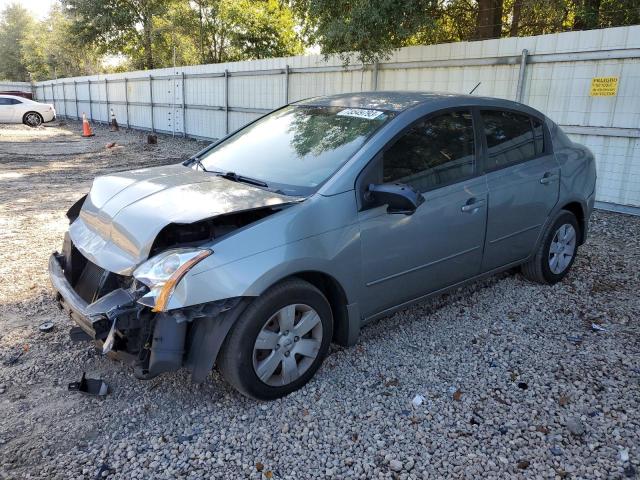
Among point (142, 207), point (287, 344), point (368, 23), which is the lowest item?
point (287, 344)

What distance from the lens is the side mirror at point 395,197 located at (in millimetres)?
2934

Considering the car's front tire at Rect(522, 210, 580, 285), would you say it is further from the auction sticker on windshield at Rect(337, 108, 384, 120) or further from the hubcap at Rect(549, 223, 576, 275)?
the auction sticker on windshield at Rect(337, 108, 384, 120)

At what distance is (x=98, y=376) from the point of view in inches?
125

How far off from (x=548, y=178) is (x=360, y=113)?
73.5 inches

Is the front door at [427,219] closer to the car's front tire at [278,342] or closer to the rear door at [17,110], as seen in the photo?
the car's front tire at [278,342]

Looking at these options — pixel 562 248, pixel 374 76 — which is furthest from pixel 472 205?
pixel 374 76

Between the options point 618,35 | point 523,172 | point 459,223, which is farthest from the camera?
point 618,35

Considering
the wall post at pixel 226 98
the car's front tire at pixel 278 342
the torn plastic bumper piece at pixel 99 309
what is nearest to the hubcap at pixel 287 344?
the car's front tire at pixel 278 342

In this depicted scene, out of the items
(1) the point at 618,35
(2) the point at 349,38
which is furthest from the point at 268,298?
(2) the point at 349,38

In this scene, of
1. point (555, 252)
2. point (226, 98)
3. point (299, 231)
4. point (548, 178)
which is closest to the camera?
point (299, 231)

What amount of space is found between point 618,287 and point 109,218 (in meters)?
4.56

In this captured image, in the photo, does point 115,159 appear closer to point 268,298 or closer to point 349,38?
point 349,38

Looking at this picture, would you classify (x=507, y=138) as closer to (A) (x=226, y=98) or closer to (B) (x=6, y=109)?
(A) (x=226, y=98)

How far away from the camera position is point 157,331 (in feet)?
8.28
